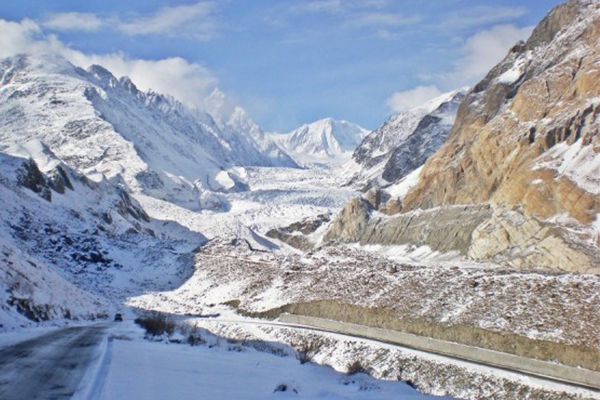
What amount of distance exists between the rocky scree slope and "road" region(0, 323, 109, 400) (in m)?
57.8

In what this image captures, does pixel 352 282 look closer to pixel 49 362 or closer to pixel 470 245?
pixel 49 362

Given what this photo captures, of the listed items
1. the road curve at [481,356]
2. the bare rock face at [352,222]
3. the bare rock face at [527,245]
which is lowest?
the road curve at [481,356]

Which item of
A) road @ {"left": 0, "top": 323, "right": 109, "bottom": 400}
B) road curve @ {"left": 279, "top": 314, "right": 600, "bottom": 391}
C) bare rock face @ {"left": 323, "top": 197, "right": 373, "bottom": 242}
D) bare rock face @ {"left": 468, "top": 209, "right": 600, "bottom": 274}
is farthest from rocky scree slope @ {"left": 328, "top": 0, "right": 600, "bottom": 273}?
road @ {"left": 0, "top": 323, "right": 109, "bottom": 400}

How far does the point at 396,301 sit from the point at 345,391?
1991cm

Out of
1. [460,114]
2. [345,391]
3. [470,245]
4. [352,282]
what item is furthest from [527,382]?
[460,114]

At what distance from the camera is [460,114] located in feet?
471

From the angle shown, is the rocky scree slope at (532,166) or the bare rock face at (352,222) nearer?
the rocky scree slope at (532,166)

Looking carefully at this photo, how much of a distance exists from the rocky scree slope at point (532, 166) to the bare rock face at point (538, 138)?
6.8 inches

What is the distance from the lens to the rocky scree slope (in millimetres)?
71875

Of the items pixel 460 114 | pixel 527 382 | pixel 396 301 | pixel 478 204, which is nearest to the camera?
pixel 527 382

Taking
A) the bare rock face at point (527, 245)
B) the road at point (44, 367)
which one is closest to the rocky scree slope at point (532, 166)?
the bare rock face at point (527, 245)

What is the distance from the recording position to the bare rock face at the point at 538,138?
7538 centimetres

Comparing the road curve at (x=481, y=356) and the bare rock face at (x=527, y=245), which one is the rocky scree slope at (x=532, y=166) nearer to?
the bare rock face at (x=527, y=245)

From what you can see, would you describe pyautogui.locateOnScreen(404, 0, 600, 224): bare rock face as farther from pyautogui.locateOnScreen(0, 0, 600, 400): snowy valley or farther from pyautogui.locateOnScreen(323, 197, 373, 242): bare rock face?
pyautogui.locateOnScreen(323, 197, 373, 242): bare rock face
